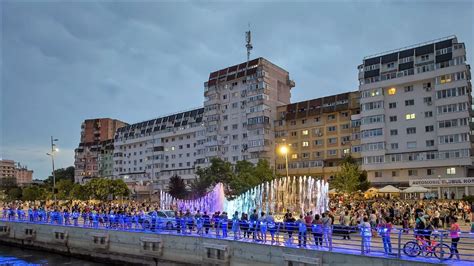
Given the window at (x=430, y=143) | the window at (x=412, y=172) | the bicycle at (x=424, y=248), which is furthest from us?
the window at (x=412, y=172)

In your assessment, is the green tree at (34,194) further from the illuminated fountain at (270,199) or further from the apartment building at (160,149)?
the illuminated fountain at (270,199)

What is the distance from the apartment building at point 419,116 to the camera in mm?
61719

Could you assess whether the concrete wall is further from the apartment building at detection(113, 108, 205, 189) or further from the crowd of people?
the apartment building at detection(113, 108, 205, 189)

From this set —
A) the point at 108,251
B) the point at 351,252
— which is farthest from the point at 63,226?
→ the point at 351,252

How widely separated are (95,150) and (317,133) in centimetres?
9661

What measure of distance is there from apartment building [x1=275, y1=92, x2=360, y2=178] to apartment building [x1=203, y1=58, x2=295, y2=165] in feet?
9.99

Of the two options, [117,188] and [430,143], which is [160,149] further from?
[430,143]

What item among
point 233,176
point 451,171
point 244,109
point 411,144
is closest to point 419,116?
point 411,144

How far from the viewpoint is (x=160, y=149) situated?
116938 mm

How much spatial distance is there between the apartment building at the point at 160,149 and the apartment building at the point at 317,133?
21.8 m

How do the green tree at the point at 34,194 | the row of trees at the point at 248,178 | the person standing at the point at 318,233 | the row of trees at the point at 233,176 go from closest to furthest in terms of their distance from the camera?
1. the person standing at the point at 318,233
2. the row of trees at the point at 248,178
3. the row of trees at the point at 233,176
4. the green tree at the point at 34,194

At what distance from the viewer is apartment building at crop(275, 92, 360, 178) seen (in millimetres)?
77812

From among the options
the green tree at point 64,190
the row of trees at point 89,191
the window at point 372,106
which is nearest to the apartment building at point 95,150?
the green tree at point 64,190

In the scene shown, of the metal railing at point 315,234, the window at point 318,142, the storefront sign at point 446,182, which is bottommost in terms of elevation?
the metal railing at point 315,234
